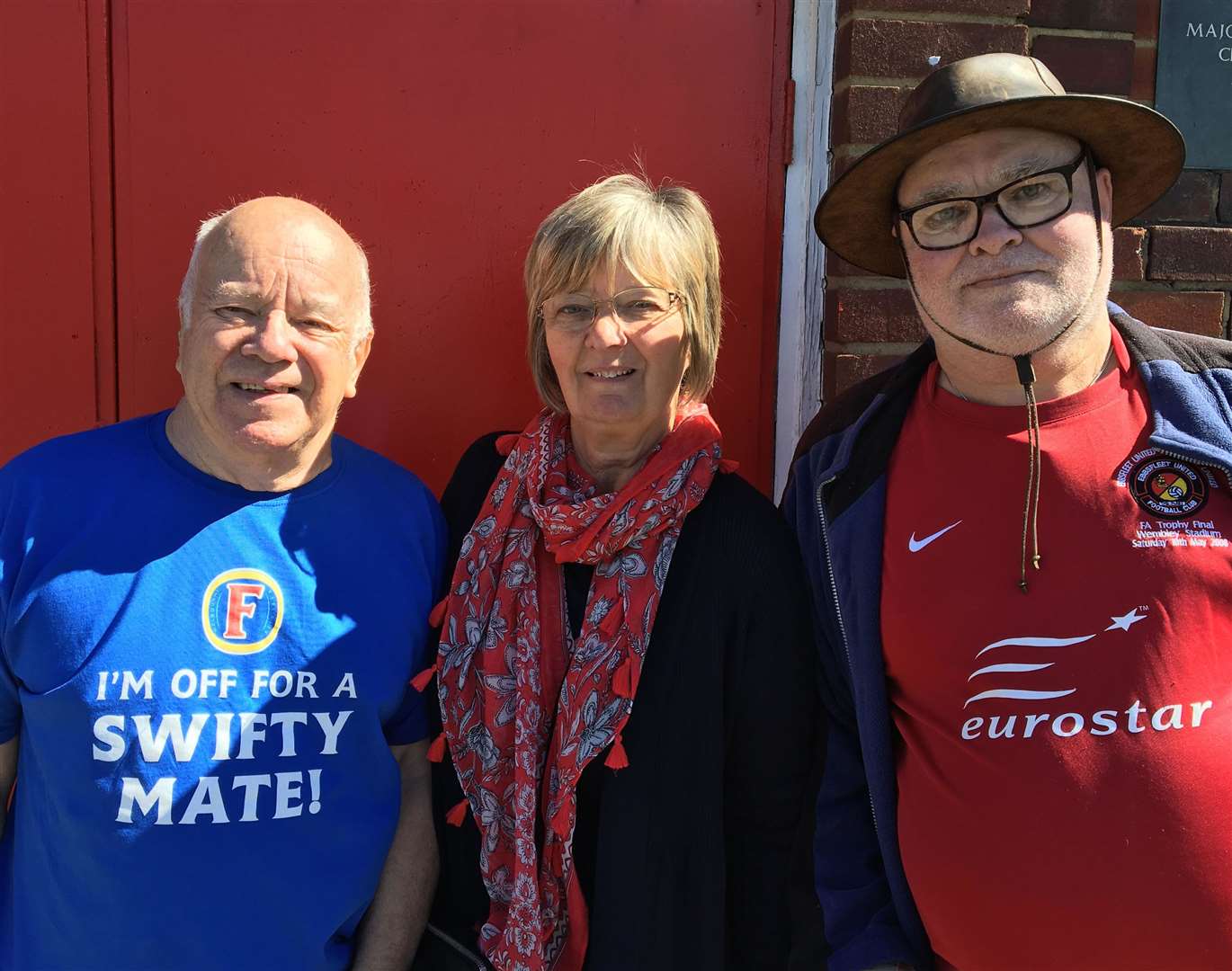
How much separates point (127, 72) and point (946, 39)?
190cm

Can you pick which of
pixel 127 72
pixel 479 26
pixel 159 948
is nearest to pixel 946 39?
pixel 479 26

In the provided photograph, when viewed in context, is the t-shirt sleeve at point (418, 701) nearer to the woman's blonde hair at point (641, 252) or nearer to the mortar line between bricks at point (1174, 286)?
the woman's blonde hair at point (641, 252)

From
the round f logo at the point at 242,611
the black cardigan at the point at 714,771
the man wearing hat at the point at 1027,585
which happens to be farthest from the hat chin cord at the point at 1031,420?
the round f logo at the point at 242,611

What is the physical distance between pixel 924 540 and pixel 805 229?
1.09m

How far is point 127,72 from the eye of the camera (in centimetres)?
237

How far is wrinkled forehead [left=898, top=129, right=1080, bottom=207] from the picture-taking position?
1.76m

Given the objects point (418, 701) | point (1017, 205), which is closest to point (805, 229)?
point (1017, 205)

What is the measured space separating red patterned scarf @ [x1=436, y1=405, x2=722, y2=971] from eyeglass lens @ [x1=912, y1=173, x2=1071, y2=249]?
1.92 ft

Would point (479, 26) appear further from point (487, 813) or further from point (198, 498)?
point (487, 813)

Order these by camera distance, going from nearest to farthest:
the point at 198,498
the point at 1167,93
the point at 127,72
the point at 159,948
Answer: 1. the point at 159,948
2. the point at 198,498
3. the point at 127,72
4. the point at 1167,93

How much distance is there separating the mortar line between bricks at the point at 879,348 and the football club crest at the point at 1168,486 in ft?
2.65

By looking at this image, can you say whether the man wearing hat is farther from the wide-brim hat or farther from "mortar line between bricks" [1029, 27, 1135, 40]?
"mortar line between bricks" [1029, 27, 1135, 40]

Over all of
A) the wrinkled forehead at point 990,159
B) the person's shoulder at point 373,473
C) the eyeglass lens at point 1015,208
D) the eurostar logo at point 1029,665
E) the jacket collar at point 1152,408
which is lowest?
the eurostar logo at point 1029,665

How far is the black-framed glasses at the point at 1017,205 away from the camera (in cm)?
174
